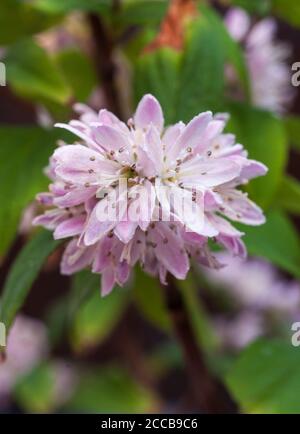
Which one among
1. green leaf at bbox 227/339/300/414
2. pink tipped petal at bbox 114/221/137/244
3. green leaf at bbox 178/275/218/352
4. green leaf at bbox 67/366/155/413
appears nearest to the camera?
pink tipped petal at bbox 114/221/137/244

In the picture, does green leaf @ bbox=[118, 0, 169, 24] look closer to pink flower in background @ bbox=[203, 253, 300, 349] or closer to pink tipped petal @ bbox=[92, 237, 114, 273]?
pink tipped petal @ bbox=[92, 237, 114, 273]

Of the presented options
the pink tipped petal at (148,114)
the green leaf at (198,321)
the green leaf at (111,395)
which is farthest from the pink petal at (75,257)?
the green leaf at (111,395)

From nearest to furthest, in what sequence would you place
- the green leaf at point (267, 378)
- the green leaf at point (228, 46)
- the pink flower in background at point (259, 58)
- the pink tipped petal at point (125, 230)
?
the pink tipped petal at point (125, 230)
the green leaf at point (267, 378)
the green leaf at point (228, 46)
the pink flower in background at point (259, 58)

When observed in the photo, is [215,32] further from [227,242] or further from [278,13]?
[227,242]

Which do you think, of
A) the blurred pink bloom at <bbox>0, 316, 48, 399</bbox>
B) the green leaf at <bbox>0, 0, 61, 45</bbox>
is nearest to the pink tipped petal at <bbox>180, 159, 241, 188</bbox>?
the green leaf at <bbox>0, 0, 61, 45</bbox>

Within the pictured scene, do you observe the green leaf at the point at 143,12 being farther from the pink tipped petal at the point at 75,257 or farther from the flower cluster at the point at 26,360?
the flower cluster at the point at 26,360

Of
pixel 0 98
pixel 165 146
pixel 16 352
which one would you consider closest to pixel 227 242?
pixel 165 146

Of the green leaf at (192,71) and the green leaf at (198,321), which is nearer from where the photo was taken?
the green leaf at (192,71)
